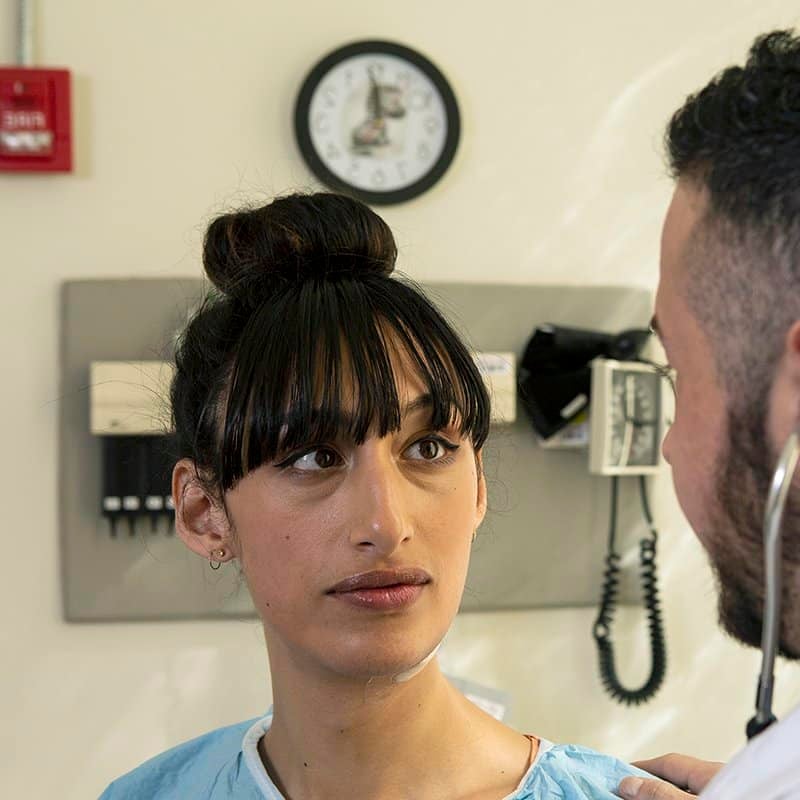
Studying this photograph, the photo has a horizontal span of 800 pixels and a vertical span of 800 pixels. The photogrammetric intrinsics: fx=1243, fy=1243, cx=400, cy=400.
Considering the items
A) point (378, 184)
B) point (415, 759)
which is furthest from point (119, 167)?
point (415, 759)

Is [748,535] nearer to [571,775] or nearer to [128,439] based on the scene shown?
[571,775]

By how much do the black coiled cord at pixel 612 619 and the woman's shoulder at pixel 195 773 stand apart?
1.17 metres

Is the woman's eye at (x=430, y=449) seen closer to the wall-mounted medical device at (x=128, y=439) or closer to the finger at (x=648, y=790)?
the finger at (x=648, y=790)

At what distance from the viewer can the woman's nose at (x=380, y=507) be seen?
4.05 feet

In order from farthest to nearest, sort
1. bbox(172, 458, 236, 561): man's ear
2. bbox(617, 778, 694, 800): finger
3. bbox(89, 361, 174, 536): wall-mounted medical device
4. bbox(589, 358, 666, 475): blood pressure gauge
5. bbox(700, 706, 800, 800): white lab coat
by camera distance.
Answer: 1. bbox(589, 358, 666, 475): blood pressure gauge
2. bbox(89, 361, 174, 536): wall-mounted medical device
3. bbox(172, 458, 236, 561): man's ear
4. bbox(617, 778, 694, 800): finger
5. bbox(700, 706, 800, 800): white lab coat

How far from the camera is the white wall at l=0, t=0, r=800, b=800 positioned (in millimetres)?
2504

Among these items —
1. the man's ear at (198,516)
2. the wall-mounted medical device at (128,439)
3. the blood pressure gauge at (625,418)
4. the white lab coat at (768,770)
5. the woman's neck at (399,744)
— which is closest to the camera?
the white lab coat at (768,770)

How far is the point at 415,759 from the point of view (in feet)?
4.38

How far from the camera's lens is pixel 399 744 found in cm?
133

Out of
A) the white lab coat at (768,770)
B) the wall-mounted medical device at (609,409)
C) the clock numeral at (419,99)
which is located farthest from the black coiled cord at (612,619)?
the white lab coat at (768,770)

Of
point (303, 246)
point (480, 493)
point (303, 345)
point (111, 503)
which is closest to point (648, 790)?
point (480, 493)

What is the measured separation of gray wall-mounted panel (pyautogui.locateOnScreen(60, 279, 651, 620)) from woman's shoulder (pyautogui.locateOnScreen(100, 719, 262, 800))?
35.2 inches

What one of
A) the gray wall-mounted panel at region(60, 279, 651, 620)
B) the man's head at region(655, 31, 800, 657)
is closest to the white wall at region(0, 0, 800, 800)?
the gray wall-mounted panel at region(60, 279, 651, 620)

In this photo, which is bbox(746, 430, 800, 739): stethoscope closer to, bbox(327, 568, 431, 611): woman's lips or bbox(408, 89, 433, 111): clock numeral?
bbox(327, 568, 431, 611): woman's lips
